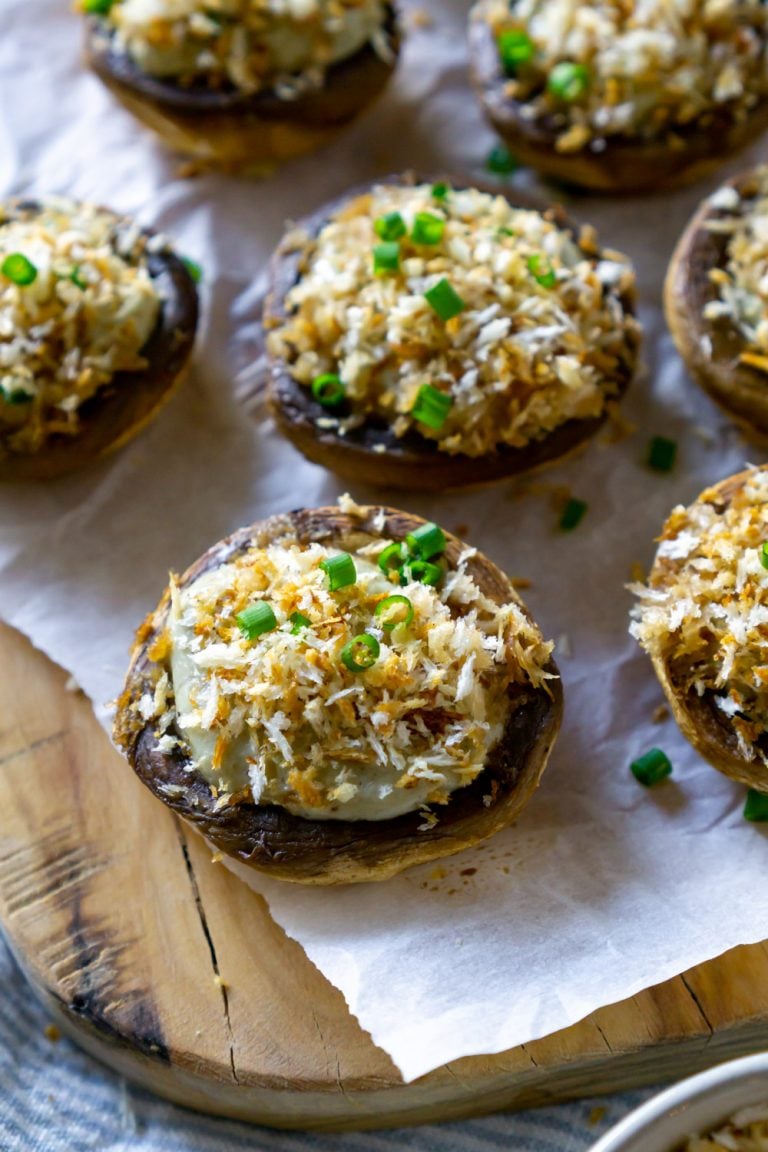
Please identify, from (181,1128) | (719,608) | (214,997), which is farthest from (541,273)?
(181,1128)

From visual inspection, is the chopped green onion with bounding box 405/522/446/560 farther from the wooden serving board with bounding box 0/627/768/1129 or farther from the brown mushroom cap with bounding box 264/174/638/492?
the wooden serving board with bounding box 0/627/768/1129

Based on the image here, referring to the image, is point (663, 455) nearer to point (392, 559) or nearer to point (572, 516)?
point (572, 516)

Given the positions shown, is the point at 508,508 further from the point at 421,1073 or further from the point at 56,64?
the point at 56,64

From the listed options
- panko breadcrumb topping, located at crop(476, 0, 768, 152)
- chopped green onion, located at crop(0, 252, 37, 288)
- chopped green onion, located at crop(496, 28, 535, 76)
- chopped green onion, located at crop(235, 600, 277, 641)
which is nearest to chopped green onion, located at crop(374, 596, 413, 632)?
chopped green onion, located at crop(235, 600, 277, 641)

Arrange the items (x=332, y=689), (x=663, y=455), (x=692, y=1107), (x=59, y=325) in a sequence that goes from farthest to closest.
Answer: (x=663, y=455) → (x=59, y=325) → (x=332, y=689) → (x=692, y=1107)

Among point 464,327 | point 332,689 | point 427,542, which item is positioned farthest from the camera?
point 464,327

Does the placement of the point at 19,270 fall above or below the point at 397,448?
above

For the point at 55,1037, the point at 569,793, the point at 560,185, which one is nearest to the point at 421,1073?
the point at 569,793
